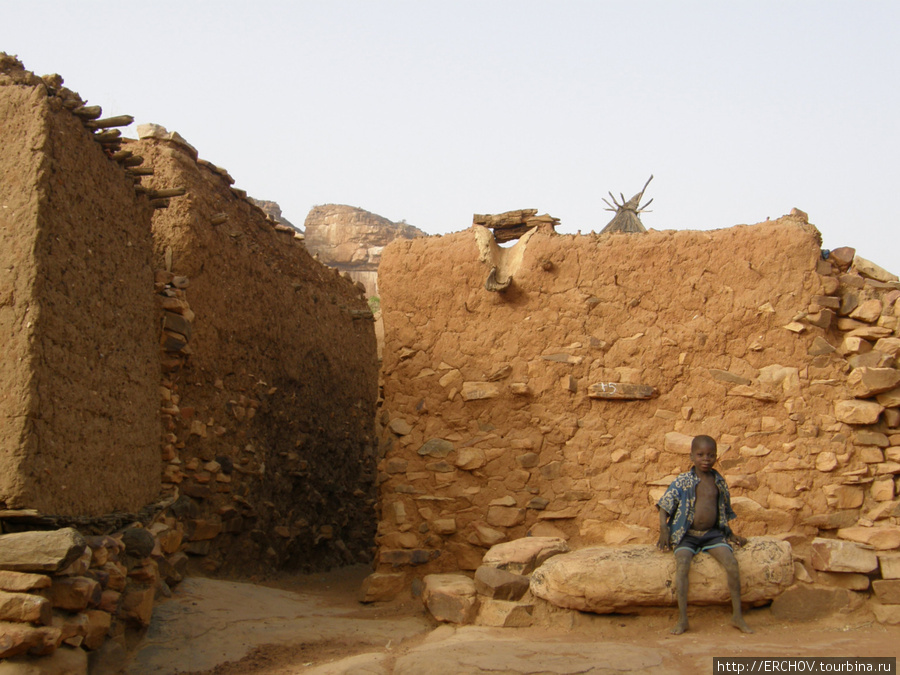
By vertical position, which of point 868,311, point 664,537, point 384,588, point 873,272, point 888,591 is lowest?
point 384,588

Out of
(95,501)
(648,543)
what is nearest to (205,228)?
(95,501)

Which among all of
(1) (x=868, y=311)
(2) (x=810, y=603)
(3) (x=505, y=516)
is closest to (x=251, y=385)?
(3) (x=505, y=516)

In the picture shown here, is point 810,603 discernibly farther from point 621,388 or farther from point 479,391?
point 479,391

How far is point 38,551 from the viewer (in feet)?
11.1

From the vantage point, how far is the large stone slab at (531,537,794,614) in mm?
4309

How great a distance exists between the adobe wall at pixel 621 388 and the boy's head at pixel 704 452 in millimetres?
563

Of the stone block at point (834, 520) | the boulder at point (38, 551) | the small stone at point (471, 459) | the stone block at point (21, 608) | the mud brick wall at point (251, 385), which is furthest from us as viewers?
the mud brick wall at point (251, 385)

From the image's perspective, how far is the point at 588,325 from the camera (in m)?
5.48

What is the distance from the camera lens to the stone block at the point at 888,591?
444 cm

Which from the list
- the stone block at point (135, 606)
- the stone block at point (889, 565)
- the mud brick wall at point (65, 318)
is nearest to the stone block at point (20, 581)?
the mud brick wall at point (65, 318)

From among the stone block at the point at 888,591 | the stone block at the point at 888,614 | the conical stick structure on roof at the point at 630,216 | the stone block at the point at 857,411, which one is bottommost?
the stone block at the point at 888,614

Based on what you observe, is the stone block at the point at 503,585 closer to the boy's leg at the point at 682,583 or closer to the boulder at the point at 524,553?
the boulder at the point at 524,553

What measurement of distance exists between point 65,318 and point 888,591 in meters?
4.69

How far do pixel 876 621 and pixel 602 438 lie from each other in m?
1.85
